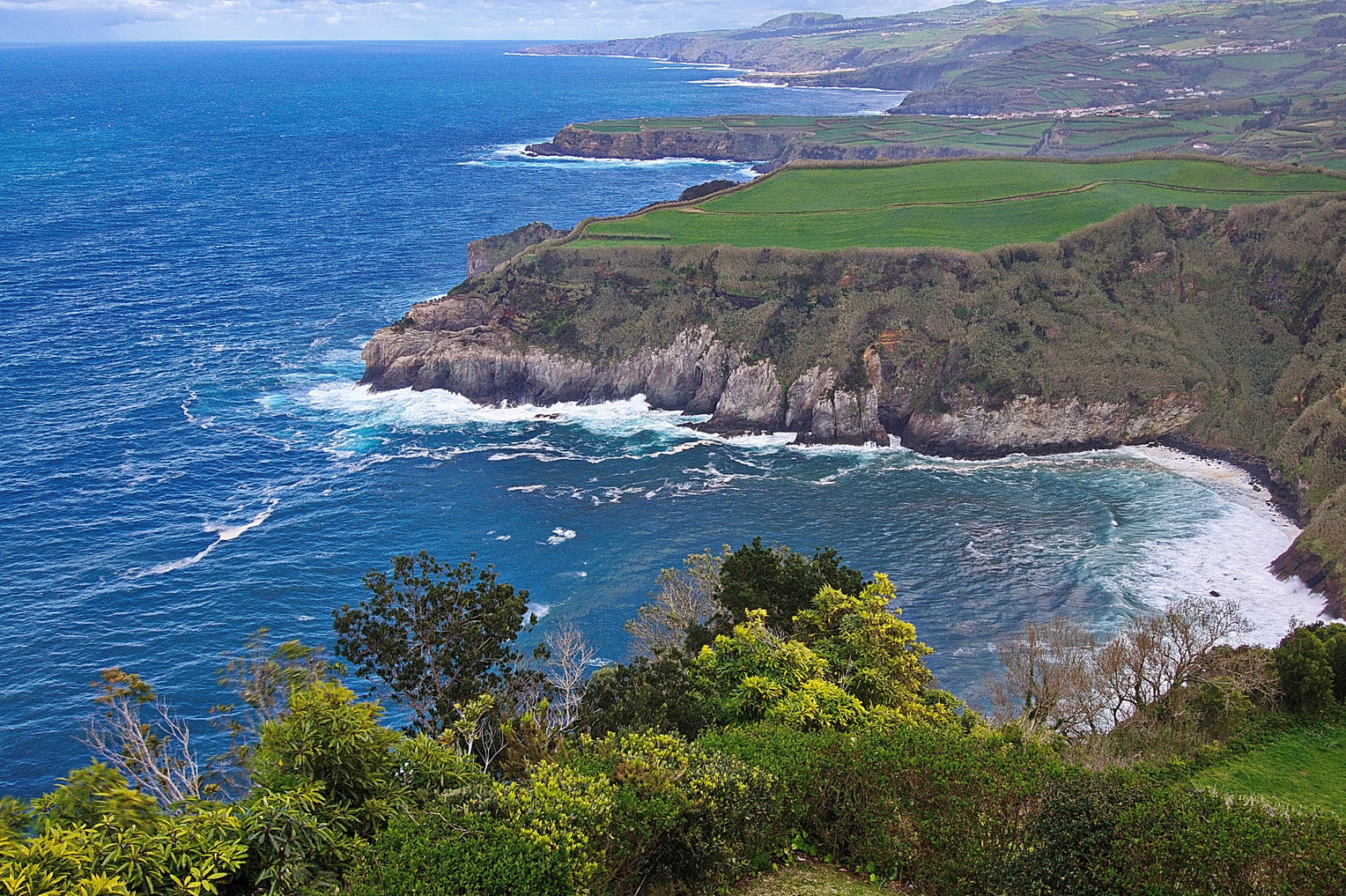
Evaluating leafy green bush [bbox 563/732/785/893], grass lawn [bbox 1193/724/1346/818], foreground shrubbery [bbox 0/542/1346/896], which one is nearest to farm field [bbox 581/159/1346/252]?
grass lawn [bbox 1193/724/1346/818]

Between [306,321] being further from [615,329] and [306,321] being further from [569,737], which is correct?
[569,737]

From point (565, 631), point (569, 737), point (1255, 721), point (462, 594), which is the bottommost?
point (565, 631)

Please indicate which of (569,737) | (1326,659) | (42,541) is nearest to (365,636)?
(569,737)

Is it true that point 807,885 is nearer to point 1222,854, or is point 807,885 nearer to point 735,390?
point 1222,854

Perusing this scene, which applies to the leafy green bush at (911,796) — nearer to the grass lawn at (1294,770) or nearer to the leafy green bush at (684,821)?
the leafy green bush at (684,821)

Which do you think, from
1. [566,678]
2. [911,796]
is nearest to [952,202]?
[566,678]

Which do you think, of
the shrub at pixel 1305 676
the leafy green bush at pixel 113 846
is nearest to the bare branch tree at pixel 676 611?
the leafy green bush at pixel 113 846
